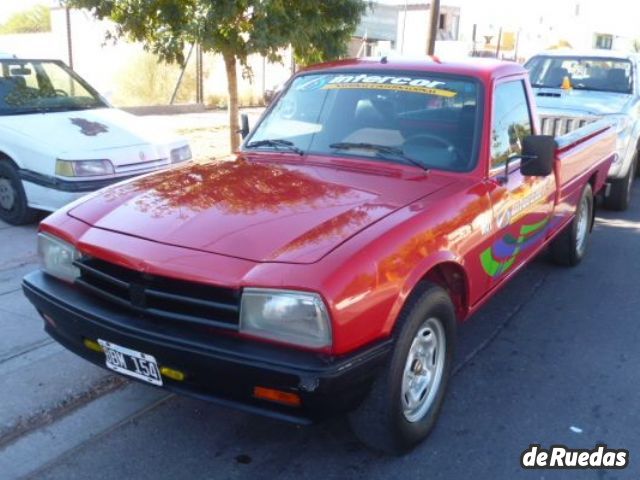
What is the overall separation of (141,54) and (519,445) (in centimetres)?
1664

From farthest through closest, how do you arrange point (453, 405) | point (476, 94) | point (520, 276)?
point (520, 276) < point (476, 94) < point (453, 405)

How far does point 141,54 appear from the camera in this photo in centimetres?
1778

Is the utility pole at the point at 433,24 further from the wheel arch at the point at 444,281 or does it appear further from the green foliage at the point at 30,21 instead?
the green foliage at the point at 30,21

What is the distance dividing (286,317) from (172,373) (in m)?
0.57

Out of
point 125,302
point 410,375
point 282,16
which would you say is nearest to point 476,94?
point 410,375

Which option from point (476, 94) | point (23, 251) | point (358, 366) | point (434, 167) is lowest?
point (23, 251)

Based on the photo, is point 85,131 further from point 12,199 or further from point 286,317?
point 286,317

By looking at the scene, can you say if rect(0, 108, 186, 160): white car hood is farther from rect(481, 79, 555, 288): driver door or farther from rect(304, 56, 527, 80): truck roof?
rect(481, 79, 555, 288): driver door

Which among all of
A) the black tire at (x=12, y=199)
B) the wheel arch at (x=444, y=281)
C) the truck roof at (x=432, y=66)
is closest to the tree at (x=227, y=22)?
the black tire at (x=12, y=199)

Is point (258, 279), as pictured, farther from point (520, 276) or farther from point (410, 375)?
point (520, 276)

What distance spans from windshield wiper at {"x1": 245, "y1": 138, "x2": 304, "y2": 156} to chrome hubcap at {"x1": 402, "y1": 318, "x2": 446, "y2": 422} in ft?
4.58

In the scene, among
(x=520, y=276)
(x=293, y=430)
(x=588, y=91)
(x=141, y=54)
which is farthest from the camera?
(x=141, y=54)

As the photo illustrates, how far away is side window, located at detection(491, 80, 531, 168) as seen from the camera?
3.95 m

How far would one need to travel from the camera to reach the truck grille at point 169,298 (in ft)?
8.77
